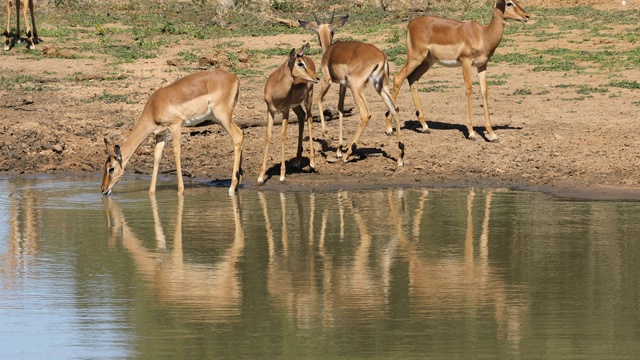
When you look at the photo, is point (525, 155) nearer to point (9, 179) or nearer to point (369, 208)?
point (369, 208)

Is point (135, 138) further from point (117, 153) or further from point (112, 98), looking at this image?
point (112, 98)

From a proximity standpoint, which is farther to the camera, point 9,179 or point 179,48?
point 179,48

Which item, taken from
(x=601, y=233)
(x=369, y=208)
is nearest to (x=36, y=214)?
(x=369, y=208)

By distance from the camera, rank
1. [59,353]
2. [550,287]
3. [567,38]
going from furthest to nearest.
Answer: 1. [567,38]
2. [550,287]
3. [59,353]

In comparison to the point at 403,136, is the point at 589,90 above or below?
above

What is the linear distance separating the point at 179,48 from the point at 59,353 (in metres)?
13.2

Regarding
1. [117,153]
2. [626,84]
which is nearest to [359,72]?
[117,153]

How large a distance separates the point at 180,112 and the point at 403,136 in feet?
10.5

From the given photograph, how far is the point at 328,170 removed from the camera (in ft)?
44.3

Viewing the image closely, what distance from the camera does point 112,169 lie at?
12.5m

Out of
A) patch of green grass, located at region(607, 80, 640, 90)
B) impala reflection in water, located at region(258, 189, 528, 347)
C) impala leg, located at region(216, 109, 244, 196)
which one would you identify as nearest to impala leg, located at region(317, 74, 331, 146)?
impala leg, located at region(216, 109, 244, 196)

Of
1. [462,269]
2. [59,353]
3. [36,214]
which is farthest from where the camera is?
[36,214]

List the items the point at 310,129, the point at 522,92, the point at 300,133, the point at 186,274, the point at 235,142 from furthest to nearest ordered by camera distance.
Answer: the point at 522,92 < the point at 300,133 < the point at 310,129 < the point at 235,142 < the point at 186,274

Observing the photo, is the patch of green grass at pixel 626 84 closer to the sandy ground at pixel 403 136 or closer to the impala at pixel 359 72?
the sandy ground at pixel 403 136
